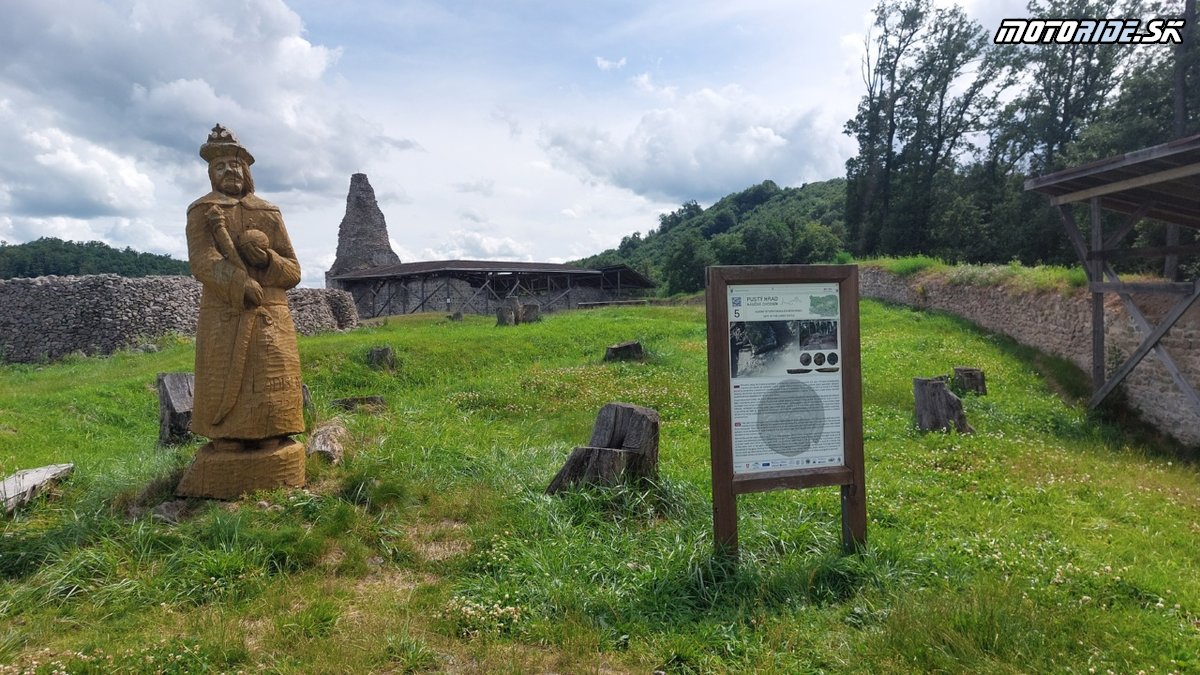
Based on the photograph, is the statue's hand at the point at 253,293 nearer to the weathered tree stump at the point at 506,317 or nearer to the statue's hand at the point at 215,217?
the statue's hand at the point at 215,217

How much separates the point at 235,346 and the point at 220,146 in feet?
5.36

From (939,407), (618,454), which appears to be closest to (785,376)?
(618,454)

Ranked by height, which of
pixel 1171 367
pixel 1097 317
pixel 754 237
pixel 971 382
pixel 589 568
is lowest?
pixel 589 568

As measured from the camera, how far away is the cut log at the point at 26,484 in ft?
16.1

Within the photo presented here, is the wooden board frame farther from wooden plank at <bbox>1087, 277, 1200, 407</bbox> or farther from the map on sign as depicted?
wooden plank at <bbox>1087, 277, 1200, 407</bbox>

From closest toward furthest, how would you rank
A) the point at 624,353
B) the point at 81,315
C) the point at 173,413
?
1. the point at 173,413
2. the point at 624,353
3. the point at 81,315

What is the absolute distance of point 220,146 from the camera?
17.1 ft

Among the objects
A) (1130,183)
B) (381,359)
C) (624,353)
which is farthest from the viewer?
(624,353)

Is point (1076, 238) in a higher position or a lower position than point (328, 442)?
higher

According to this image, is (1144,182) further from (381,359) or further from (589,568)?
(381,359)

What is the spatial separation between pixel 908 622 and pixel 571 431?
17.3ft

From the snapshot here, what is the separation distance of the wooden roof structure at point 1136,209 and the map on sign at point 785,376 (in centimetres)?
570

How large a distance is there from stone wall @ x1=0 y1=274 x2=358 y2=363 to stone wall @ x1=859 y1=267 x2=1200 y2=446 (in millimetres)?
21819

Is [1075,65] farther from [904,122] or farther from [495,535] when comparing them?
[495,535]
